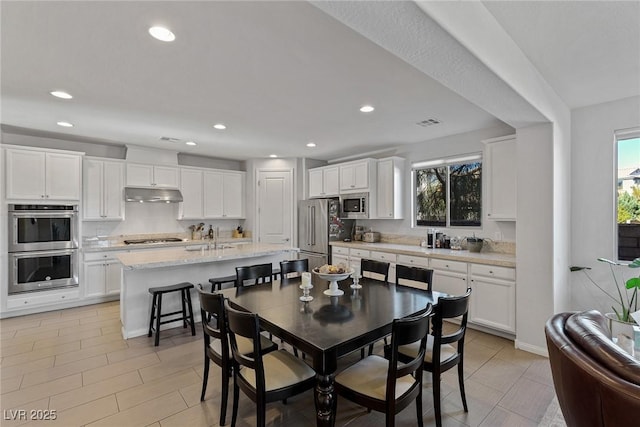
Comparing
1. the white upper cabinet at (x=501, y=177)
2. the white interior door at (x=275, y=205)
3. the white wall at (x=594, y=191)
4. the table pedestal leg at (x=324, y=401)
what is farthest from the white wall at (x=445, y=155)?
the table pedestal leg at (x=324, y=401)

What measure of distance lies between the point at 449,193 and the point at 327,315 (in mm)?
3449

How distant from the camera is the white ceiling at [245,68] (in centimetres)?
181

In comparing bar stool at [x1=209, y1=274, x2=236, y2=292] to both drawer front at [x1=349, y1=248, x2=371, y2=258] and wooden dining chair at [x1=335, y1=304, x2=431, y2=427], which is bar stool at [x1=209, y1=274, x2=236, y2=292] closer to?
drawer front at [x1=349, y1=248, x2=371, y2=258]

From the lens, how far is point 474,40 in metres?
1.70

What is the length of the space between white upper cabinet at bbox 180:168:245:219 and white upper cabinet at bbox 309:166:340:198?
158 cm

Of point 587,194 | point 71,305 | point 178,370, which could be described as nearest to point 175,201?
point 71,305

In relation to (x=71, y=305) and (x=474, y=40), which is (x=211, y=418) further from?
(x=71, y=305)

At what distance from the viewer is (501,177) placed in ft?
12.2

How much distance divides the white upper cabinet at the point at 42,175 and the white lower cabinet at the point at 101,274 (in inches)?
38.4

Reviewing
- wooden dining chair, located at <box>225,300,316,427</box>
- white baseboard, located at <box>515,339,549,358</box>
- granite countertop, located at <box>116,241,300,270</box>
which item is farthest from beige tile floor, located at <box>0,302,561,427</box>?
granite countertop, located at <box>116,241,300,270</box>

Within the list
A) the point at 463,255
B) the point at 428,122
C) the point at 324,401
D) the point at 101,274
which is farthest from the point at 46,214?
the point at 463,255

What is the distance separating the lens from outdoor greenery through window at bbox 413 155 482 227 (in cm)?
439

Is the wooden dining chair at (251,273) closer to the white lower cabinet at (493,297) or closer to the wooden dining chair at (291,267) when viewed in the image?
the wooden dining chair at (291,267)

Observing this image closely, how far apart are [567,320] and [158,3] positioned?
2.96 metres
